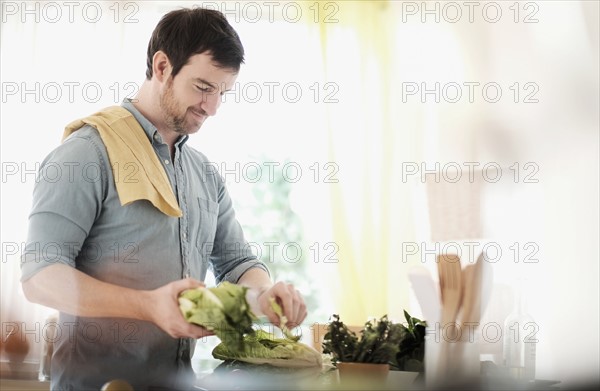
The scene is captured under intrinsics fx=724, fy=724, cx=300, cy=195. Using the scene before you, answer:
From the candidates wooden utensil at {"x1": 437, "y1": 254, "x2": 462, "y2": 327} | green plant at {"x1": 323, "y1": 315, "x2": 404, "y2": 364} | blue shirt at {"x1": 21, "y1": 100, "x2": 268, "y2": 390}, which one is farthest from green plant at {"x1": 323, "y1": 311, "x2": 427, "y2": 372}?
blue shirt at {"x1": 21, "y1": 100, "x2": 268, "y2": 390}

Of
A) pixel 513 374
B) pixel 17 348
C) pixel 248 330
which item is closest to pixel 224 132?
pixel 17 348

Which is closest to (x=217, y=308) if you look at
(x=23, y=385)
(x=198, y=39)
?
(x=198, y=39)

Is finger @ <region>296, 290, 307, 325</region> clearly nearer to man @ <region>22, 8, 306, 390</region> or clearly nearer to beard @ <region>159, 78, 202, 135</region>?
man @ <region>22, 8, 306, 390</region>

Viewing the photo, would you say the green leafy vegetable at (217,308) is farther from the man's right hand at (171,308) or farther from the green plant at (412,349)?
the green plant at (412,349)

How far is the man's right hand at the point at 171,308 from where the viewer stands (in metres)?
0.99

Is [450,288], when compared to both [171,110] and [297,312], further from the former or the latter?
[171,110]

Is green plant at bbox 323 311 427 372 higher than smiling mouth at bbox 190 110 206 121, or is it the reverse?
smiling mouth at bbox 190 110 206 121

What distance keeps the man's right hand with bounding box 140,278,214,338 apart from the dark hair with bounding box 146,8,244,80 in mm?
493

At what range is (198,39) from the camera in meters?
1.32

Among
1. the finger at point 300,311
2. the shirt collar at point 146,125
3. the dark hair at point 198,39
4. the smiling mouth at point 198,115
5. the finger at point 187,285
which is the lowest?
the finger at point 300,311

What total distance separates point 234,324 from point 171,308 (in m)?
0.09

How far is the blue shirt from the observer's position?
1133 millimetres

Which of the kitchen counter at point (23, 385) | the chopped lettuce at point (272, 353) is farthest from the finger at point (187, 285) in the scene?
the kitchen counter at point (23, 385)

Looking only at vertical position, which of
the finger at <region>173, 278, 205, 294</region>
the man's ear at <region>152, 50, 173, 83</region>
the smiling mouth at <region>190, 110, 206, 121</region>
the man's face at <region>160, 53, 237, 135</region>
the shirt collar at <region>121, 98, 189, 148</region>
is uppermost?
the man's ear at <region>152, 50, 173, 83</region>
